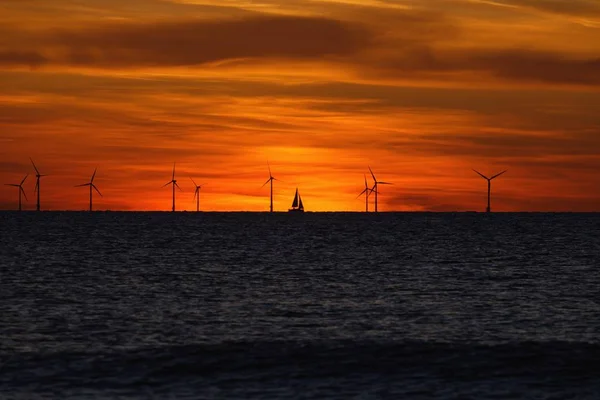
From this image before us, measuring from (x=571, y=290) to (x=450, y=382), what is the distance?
43.7 metres

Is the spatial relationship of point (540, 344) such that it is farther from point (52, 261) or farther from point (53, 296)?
point (52, 261)

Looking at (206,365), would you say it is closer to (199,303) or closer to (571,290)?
(199,303)

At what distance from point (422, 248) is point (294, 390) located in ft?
413

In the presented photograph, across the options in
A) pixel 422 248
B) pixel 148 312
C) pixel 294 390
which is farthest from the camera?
pixel 422 248

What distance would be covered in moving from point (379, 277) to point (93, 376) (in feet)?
192

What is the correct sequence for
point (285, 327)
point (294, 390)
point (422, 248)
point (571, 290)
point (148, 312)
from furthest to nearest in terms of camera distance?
point (422, 248)
point (571, 290)
point (148, 312)
point (285, 327)
point (294, 390)

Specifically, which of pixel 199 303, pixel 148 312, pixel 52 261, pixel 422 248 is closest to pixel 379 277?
pixel 199 303

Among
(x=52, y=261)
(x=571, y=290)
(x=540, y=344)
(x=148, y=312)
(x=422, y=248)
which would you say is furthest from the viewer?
(x=422, y=248)

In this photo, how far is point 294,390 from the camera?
38156mm

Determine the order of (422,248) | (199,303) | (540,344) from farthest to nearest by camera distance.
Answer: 1. (422,248)
2. (199,303)
3. (540,344)

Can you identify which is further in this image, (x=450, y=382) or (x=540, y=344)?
(x=540, y=344)

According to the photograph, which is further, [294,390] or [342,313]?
[342,313]

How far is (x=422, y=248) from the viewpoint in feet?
532

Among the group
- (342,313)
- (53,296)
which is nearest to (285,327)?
(342,313)
